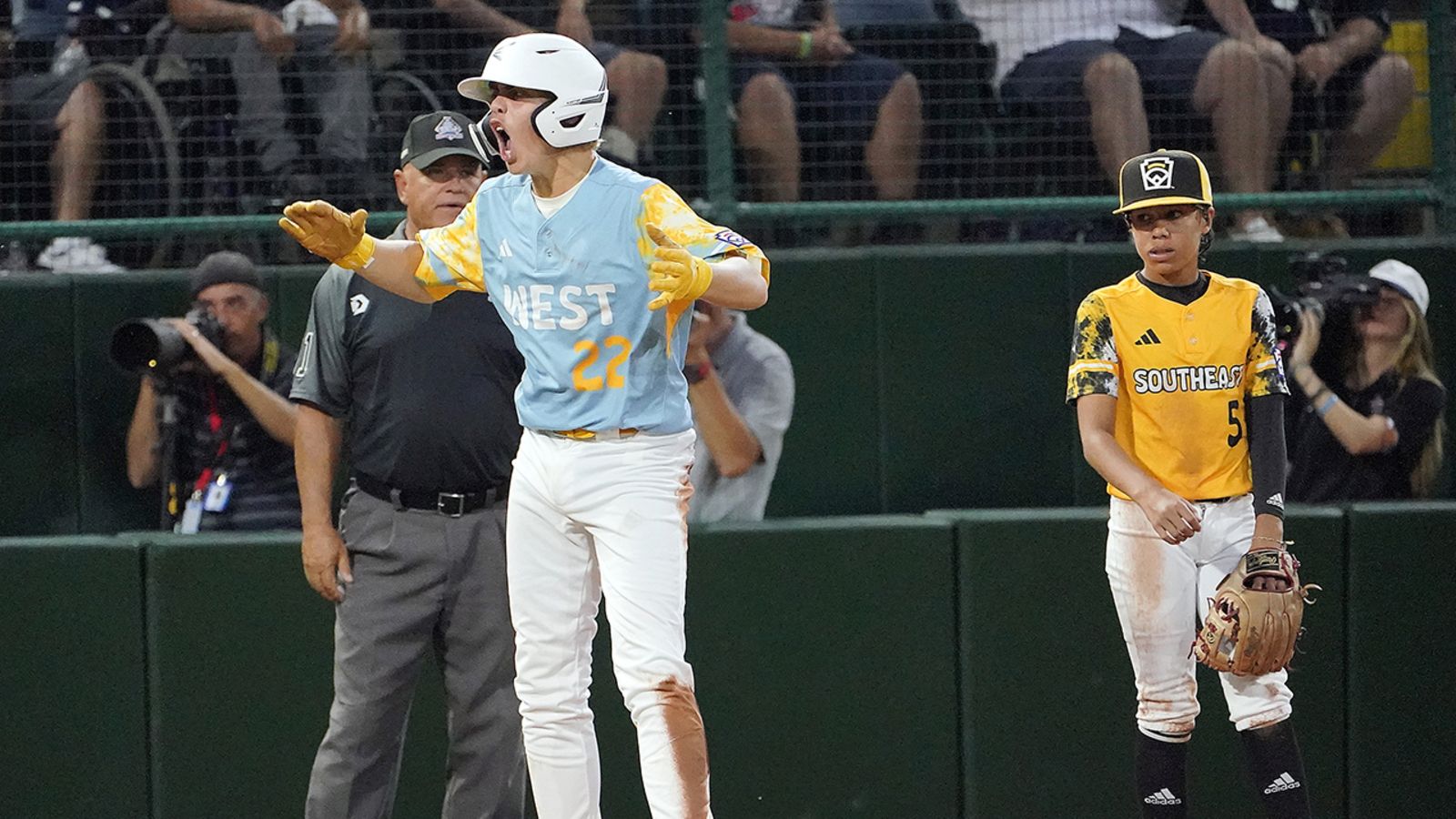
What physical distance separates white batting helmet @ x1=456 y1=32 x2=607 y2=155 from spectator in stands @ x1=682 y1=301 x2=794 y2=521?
1760mm

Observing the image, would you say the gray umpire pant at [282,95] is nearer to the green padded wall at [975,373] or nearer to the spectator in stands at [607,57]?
the spectator in stands at [607,57]

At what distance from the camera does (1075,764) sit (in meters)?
5.26

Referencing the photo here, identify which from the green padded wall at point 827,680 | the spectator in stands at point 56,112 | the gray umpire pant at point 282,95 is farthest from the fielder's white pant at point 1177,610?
the spectator in stands at point 56,112

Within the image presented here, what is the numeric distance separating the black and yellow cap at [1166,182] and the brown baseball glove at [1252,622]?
33.9 inches

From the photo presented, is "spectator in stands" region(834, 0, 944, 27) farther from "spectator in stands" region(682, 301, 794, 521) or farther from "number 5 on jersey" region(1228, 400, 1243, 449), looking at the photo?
"number 5 on jersey" region(1228, 400, 1243, 449)

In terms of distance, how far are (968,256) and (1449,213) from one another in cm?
186

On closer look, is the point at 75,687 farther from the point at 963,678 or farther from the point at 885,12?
the point at 885,12

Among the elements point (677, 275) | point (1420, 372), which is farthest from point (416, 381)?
point (1420, 372)

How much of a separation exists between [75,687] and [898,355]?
2920 mm

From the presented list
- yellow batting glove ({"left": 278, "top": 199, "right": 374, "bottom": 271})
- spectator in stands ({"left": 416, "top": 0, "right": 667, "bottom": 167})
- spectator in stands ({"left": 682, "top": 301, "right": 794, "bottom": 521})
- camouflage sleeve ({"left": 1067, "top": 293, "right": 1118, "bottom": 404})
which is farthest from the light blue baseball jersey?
spectator in stands ({"left": 416, "top": 0, "right": 667, "bottom": 167})

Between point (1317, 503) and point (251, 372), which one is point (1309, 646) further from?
point (251, 372)

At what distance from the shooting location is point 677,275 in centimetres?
367

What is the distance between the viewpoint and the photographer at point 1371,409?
5.83 meters

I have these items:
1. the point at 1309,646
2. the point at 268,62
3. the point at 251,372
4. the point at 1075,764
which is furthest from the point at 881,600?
the point at 268,62
